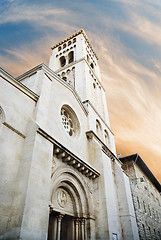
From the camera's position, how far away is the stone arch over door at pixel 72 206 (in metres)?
7.42

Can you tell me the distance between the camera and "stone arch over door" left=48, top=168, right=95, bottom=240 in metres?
7.42

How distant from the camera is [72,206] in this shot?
8477 mm

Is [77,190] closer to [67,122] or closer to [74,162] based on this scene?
[74,162]

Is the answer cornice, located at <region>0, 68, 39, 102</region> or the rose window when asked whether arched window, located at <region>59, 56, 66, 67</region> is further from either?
cornice, located at <region>0, 68, 39, 102</region>

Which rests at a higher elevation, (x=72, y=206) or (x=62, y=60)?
(x=62, y=60)

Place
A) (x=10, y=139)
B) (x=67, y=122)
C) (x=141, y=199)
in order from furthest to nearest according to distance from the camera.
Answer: (x=141, y=199) → (x=67, y=122) → (x=10, y=139)

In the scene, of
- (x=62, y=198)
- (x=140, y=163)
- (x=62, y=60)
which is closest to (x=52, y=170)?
(x=62, y=198)

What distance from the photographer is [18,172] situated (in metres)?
5.62

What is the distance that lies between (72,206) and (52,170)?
101 inches

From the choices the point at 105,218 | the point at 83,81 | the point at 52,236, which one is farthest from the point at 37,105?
the point at 83,81

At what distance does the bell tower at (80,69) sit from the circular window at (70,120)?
129 inches

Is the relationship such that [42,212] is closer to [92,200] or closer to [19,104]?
[19,104]

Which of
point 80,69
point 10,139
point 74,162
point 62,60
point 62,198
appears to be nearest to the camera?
point 10,139

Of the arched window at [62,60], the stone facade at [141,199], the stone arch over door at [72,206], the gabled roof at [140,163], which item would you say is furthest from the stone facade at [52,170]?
the arched window at [62,60]
